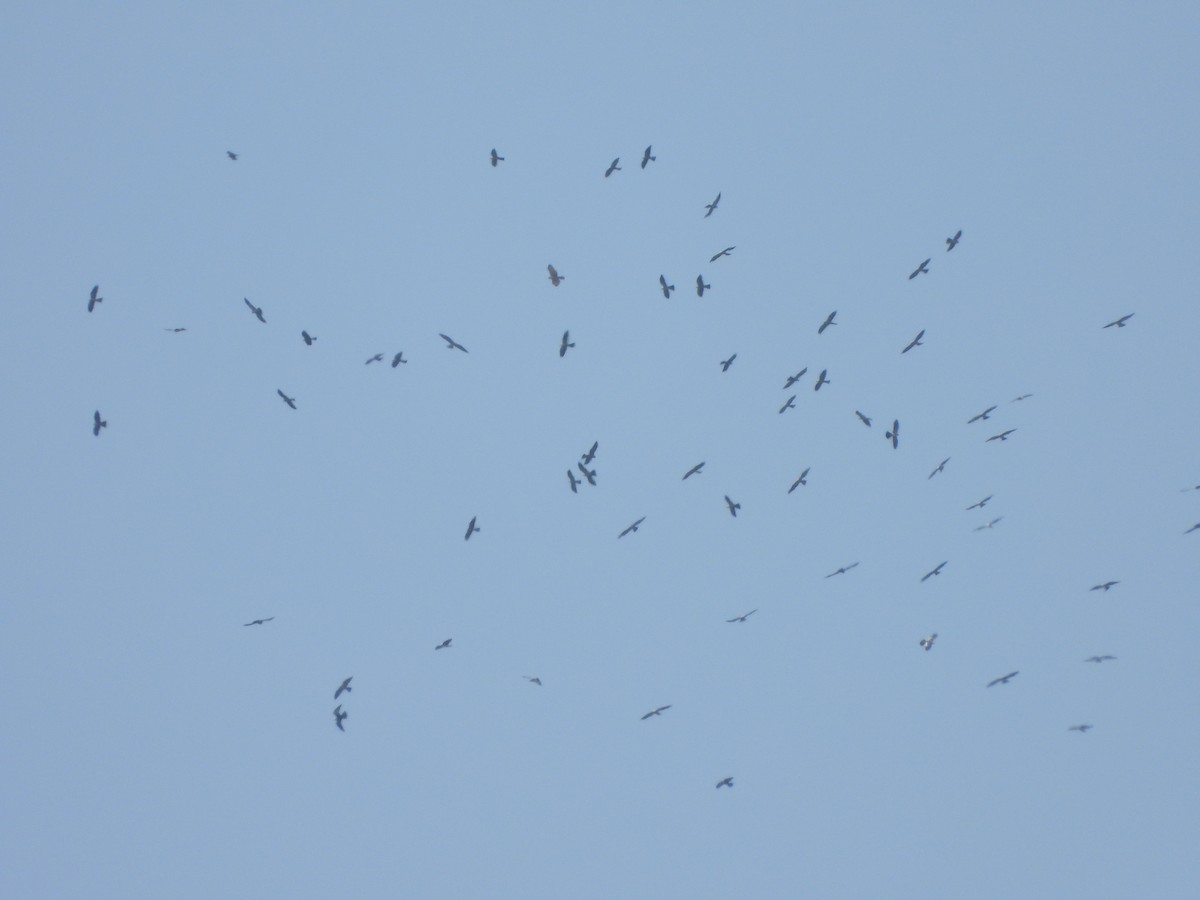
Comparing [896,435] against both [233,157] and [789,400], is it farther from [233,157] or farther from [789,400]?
[233,157]

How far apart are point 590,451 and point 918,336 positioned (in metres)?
9.07

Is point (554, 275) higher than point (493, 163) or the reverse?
the reverse

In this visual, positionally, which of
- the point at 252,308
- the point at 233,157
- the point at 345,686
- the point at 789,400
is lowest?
the point at 345,686

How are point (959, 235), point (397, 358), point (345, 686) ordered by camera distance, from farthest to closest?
point (397, 358) → point (345, 686) → point (959, 235)

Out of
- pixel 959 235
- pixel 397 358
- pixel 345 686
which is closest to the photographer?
pixel 959 235

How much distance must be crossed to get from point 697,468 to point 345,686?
1106 centimetres

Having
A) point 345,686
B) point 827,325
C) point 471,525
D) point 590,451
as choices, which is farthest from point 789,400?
point 345,686

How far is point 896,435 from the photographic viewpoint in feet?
112

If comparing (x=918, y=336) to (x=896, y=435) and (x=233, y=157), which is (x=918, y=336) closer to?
(x=896, y=435)

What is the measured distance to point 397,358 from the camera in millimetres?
38375

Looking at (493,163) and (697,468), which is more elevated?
(493,163)

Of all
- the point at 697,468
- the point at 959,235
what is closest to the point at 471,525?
the point at 697,468

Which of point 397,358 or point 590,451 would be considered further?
point 397,358

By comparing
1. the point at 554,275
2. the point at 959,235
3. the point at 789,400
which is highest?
the point at 554,275
